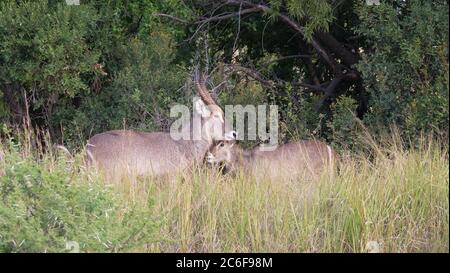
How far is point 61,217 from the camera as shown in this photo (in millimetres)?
6699

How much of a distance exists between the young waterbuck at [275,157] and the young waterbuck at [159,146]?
234 mm

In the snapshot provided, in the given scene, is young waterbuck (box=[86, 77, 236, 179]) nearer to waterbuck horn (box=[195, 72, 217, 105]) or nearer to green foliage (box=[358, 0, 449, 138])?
waterbuck horn (box=[195, 72, 217, 105])

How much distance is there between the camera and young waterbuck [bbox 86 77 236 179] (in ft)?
34.4

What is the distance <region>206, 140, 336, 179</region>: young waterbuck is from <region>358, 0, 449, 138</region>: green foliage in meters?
1.00

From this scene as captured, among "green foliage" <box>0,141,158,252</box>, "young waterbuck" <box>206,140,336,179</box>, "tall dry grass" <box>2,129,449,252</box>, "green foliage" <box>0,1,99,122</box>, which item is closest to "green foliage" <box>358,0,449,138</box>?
"young waterbuck" <box>206,140,336,179</box>

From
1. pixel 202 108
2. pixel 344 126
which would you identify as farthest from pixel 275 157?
pixel 202 108

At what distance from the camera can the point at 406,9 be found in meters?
11.3

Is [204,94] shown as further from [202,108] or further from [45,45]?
[45,45]

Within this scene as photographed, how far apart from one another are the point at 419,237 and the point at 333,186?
1048mm

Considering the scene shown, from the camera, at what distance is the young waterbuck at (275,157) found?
10219 mm

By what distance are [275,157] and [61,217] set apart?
4.71m
